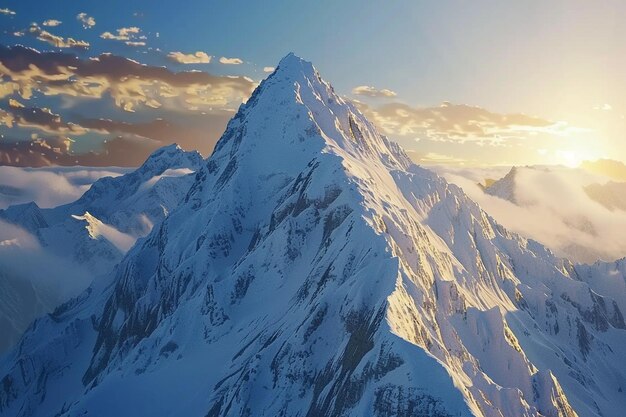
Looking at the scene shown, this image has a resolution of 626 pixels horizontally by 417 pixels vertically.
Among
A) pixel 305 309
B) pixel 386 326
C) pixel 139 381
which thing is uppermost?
Result: pixel 386 326

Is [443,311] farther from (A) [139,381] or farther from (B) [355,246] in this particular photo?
(A) [139,381]

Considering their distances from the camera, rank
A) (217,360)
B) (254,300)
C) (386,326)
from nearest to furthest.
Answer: (386,326)
(217,360)
(254,300)

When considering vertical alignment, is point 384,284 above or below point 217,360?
above

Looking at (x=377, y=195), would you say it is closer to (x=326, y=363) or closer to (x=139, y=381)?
(x=326, y=363)

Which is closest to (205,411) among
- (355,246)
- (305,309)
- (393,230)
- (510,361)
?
(305,309)

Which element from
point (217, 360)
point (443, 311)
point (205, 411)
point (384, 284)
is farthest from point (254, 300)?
point (384, 284)

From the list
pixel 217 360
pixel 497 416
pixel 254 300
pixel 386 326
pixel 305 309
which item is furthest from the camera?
pixel 254 300

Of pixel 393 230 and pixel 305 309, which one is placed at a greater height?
pixel 393 230

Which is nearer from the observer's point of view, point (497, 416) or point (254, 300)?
point (497, 416)

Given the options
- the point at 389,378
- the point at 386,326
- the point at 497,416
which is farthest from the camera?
the point at 497,416
